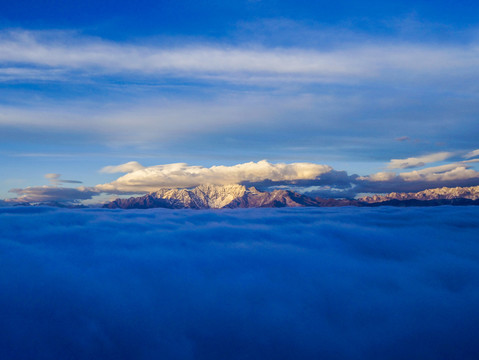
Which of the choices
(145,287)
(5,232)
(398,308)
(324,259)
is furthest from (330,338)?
(5,232)

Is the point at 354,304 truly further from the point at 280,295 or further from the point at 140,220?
the point at 140,220

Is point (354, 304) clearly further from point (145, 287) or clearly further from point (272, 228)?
point (145, 287)

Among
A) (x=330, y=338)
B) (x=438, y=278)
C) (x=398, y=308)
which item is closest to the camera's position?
(x=330, y=338)

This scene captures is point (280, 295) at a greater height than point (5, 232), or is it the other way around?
point (5, 232)

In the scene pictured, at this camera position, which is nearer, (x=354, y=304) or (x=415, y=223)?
(x=354, y=304)

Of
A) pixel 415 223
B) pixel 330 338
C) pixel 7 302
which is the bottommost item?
pixel 330 338

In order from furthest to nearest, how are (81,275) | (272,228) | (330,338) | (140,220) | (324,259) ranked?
(140,220) → (272,228) → (324,259) → (81,275) → (330,338)

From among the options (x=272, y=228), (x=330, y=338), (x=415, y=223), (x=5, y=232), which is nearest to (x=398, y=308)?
(x=330, y=338)

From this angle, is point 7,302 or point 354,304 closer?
point 7,302

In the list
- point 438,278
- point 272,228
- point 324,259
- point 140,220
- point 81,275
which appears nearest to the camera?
point 81,275
